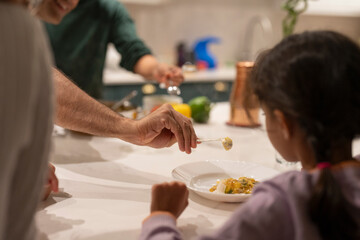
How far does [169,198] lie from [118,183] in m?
0.35

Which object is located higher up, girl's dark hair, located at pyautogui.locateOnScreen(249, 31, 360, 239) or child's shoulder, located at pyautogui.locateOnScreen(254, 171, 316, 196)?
girl's dark hair, located at pyautogui.locateOnScreen(249, 31, 360, 239)

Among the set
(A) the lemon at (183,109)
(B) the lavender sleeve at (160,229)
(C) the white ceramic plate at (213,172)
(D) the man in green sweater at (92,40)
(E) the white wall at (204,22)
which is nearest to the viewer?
(B) the lavender sleeve at (160,229)

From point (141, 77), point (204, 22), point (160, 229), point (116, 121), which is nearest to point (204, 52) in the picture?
point (204, 22)

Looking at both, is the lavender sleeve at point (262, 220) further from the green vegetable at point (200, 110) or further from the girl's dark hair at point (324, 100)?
the green vegetable at point (200, 110)

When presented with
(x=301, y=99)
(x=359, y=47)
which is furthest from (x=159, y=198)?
(x=359, y=47)

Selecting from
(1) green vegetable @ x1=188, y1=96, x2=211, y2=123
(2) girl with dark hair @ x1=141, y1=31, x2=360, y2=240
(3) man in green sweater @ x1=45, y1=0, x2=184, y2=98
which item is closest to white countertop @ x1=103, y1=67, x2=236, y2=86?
(3) man in green sweater @ x1=45, y1=0, x2=184, y2=98

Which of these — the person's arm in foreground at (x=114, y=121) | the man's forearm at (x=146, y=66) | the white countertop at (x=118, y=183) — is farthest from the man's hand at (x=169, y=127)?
the man's forearm at (x=146, y=66)

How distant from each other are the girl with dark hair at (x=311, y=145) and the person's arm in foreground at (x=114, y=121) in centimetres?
49

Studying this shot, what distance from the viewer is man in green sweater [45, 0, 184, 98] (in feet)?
8.15

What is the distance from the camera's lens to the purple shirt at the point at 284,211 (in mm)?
729

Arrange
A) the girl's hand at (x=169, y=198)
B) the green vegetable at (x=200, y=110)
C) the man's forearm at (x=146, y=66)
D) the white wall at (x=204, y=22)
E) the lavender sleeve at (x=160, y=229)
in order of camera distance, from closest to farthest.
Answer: the lavender sleeve at (x=160, y=229) → the girl's hand at (x=169, y=198) → the green vegetable at (x=200, y=110) → the man's forearm at (x=146, y=66) → the white wall at (x=204, y=22)

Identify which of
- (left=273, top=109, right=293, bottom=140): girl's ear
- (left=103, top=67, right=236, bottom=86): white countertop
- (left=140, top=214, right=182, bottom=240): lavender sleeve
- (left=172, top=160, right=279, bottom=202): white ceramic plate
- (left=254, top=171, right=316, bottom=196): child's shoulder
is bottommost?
(left=103, top=67, right=236, bottom=86): white countertop

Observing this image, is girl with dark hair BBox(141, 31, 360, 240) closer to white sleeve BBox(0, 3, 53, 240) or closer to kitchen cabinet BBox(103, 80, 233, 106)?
white sleeve BBox(0, 3, 53, 240)

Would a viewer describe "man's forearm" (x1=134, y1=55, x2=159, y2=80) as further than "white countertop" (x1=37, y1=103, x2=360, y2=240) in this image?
Yes
